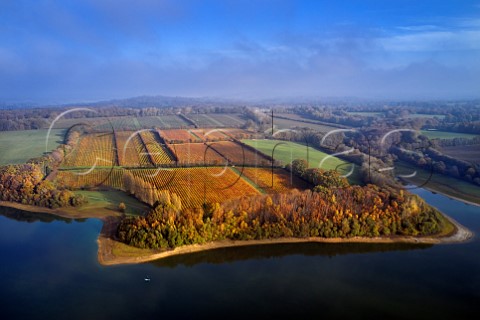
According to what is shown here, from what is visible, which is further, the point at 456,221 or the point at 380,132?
the point at 380,132

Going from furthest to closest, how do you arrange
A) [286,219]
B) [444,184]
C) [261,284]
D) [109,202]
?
[444,184] < [109,202] < [286,219] < [261,284]

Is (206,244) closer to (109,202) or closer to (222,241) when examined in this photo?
(222,241)

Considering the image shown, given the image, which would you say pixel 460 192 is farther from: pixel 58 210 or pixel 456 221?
pixel 58 210

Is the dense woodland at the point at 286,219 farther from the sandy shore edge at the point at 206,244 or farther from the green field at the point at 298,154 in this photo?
the green field at the point at 298,154

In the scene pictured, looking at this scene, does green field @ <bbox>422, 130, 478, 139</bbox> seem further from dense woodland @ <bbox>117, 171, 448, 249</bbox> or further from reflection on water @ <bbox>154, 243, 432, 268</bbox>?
reflection on water @ <bbox>154, 243, 432, 268</bbox>

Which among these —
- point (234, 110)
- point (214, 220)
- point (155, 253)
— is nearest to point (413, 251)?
point (214, 220)

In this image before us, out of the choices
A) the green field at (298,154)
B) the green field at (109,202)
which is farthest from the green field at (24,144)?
the green field at (298,154)

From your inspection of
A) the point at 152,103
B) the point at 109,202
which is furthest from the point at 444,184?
the point at 152,103
